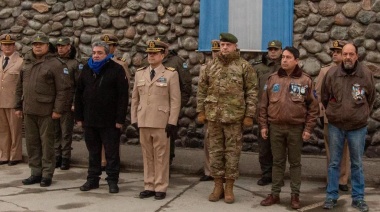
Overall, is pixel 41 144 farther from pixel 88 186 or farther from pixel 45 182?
pixel 88 186

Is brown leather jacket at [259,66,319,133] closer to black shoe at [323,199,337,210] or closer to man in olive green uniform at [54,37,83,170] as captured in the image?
black shoe at [323,199,337,210]

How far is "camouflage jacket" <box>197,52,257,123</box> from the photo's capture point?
21.6 feet

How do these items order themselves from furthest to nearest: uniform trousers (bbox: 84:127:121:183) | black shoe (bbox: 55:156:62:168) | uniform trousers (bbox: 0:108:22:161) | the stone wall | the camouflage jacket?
uniform trousers (bbox: 0:108:22:161)
the stone wall
black shoe (bbox: 55:156:62:168)
uniform trousers (bbox: 84:127:121:183)
the camouflage jacket

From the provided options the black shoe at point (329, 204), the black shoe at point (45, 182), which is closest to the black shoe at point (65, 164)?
the black shoe at point (45, 182)

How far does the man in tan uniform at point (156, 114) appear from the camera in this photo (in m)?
6.82

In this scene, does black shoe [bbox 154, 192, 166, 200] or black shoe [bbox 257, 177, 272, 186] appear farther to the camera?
black shoe [bbox 257, 177, 272, 186]

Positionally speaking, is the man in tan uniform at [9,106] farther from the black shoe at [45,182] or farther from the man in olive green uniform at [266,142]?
the man in olive green uniform at [266,142]

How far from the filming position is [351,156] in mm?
6320

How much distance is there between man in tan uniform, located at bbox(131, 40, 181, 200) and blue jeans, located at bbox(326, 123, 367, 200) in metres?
1.82

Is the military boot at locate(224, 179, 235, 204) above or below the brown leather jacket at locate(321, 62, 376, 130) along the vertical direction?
below

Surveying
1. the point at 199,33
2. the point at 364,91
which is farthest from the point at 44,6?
the point at 364,91

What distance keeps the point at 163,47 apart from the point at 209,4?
3.06 meters

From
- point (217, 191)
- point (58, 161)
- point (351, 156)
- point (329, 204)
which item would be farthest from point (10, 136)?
point (351, 156)

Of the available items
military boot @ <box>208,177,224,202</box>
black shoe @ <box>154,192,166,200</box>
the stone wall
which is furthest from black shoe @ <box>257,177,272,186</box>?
the stone wall
